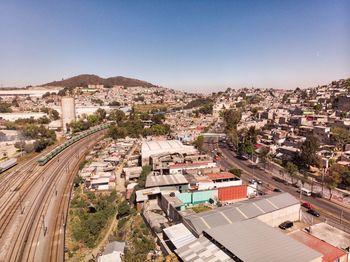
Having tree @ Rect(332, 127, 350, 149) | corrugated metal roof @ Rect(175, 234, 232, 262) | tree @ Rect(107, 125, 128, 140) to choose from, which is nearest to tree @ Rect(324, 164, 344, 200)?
tree @ Rect(332, 127, 350, 149)

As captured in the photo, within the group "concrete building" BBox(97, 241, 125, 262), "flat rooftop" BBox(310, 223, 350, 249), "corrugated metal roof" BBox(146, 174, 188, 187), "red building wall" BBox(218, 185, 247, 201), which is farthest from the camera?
"corrugated metal roof" BBox(146, 174, 188, 187)

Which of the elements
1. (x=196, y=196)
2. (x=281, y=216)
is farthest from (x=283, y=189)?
(x=196, y=196)

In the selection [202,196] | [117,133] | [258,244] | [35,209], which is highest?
[258,244]

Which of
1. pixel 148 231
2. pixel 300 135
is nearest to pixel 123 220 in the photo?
pixel 148 231

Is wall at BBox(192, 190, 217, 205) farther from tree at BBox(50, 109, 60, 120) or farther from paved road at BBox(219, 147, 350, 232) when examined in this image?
tree at BBox(50, 109, 60, 120)

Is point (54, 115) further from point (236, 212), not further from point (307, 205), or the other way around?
point (307, 205)

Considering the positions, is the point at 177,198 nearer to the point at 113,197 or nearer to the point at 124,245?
the point at 124,245
